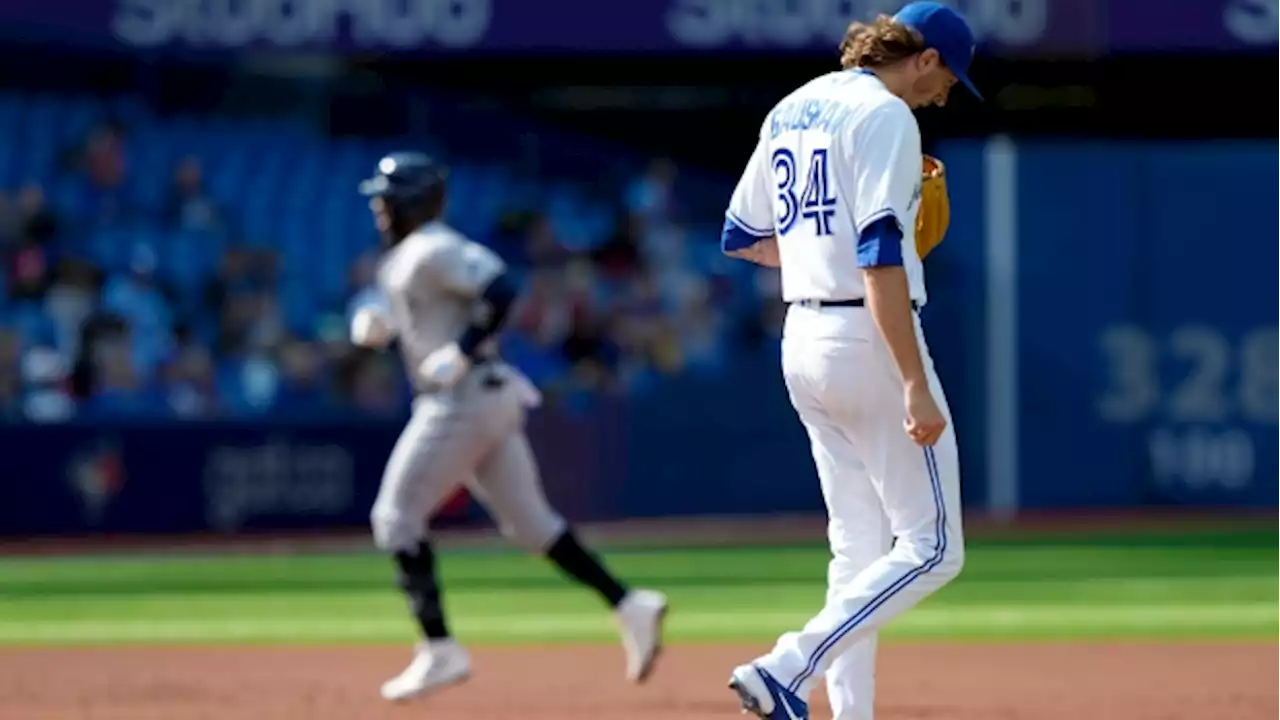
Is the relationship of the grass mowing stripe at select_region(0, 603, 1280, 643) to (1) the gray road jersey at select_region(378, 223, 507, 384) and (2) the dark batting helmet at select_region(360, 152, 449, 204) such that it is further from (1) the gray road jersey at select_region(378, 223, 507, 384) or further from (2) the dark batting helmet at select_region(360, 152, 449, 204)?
(2) the dark batting helmet at select_region(360, 152, 449, 204)

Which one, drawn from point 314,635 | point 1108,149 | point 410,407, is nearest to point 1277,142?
point 1108,149

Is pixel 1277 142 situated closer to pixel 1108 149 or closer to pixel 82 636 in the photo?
pixel 1108 149

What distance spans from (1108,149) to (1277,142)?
158 cm

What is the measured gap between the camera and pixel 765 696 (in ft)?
20.4

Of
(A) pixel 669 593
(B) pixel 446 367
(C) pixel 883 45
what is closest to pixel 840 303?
(C) pixel 883 45

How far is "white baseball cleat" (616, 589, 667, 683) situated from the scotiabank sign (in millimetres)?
10374

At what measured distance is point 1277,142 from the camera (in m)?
21.9

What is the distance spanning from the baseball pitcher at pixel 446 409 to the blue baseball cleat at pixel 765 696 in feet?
9.72

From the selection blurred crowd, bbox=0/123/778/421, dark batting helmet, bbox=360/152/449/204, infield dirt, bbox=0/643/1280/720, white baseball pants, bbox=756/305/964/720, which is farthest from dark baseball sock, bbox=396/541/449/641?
blurred crowd, bbox=0/123/778/421

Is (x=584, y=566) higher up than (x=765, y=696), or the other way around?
(x=765, y=696)

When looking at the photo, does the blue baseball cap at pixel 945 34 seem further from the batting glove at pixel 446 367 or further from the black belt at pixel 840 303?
the batting glove at pixel 446 367

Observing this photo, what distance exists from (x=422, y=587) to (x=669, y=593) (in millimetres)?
4935

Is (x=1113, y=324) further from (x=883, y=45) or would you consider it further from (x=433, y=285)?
(x=883, y=45)

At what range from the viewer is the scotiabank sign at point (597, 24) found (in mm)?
18938
